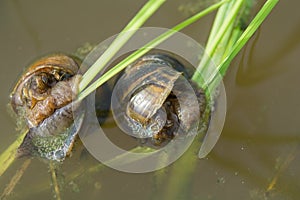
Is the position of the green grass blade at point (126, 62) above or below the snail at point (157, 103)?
above

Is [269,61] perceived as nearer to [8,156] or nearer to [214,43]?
[214,43]

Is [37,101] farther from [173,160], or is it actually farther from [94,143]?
A: [173,160]

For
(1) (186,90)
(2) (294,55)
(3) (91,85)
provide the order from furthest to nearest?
1. (2) (294,55)
2. (1) (186,90)
3. (3) (91,85)

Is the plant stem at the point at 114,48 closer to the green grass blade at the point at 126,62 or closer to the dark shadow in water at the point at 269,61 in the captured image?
the green grass blade at the point at 126,62

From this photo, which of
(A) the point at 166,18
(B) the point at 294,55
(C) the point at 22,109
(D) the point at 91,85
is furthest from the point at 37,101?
(B) the point at 294,55

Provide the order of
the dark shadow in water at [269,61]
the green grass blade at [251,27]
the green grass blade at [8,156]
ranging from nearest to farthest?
the green grass blade at [251,27]
the green grass blade at [8,156]
the dark shadow in water at [269,61]

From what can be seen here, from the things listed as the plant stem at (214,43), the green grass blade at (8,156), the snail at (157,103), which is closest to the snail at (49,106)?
the green grass blade at (8,156)
